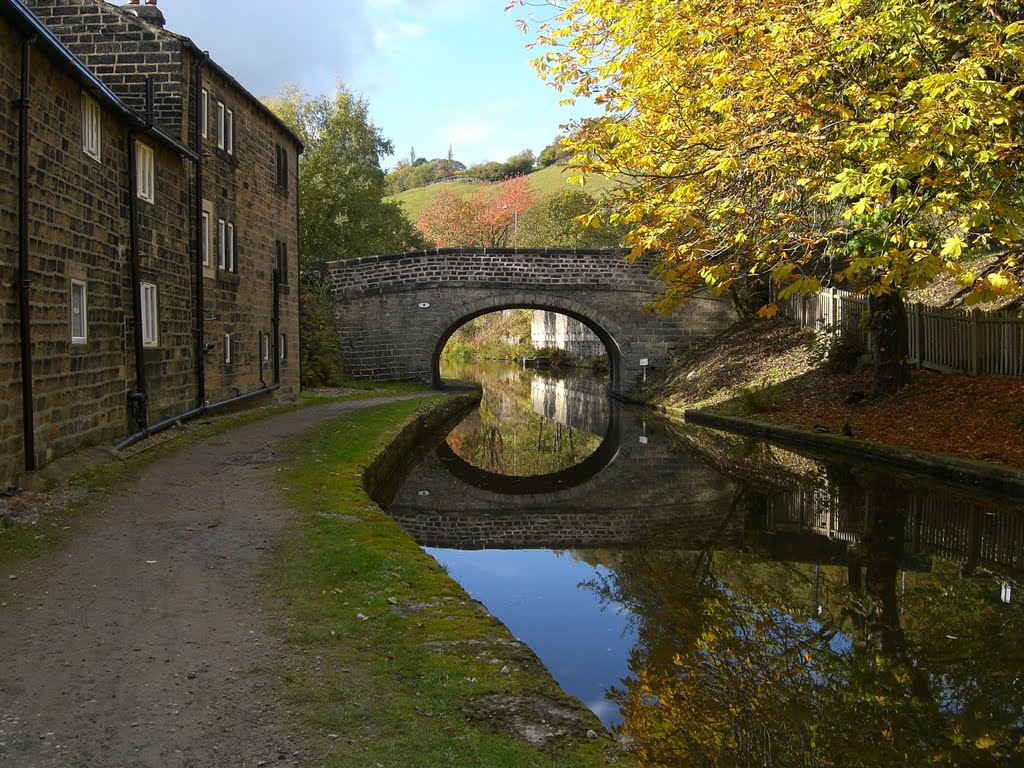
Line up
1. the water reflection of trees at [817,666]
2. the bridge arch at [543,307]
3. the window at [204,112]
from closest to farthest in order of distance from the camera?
1. the water reflection of trees at [817,666]
2. the window at [204,112]
3. the bridge arch at [543,307]

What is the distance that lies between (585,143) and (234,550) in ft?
17.8

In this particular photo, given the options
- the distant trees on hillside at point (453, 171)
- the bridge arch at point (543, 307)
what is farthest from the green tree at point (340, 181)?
the distant trees on hillside at point (453, 171)

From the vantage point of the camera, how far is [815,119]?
961 cm

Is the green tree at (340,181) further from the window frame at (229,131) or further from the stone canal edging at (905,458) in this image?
the stone canal edging at (905,458)

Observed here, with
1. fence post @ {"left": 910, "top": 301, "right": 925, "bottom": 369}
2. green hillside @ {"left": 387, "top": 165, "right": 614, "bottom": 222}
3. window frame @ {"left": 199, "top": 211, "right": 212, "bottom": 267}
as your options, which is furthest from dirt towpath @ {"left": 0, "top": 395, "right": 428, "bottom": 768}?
green hillside @ {"left": 387, "top": 165, "right": 614, "bottom": 222}

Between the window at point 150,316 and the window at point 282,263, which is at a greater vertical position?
the window at point 282,263

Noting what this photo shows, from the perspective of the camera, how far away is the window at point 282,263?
20203mm

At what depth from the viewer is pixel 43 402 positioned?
8.97 meters

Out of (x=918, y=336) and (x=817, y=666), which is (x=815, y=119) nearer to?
(x=817, y=666)

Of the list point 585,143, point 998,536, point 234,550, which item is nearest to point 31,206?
point 234,550

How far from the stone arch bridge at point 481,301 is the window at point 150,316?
12284 mm

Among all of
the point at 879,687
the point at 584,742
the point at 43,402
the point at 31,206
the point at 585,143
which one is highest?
the point at 585,143

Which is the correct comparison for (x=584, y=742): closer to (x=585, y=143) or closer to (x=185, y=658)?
(x=185, y=658)

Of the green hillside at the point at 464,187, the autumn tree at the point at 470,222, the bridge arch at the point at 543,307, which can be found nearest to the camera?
the bridge arch at the point at 543,307
